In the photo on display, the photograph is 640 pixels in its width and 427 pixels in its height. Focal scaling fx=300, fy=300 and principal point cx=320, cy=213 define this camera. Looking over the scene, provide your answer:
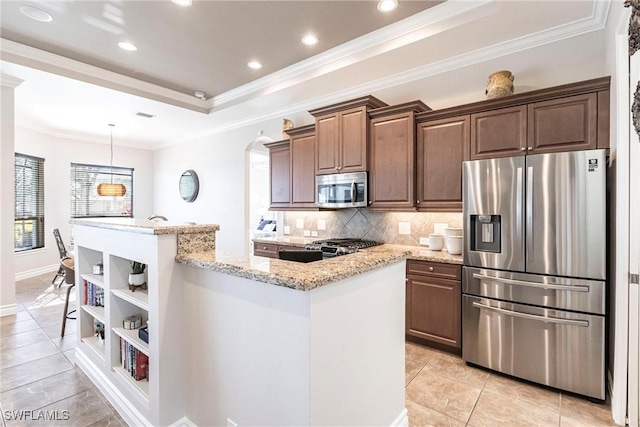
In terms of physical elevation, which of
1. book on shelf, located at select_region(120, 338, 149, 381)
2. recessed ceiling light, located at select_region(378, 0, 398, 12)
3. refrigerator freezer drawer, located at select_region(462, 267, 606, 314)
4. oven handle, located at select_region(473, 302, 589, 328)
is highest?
recessed ceiling light, located at select_region(378, 0, 398, 12)

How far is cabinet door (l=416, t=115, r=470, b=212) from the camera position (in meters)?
2.87

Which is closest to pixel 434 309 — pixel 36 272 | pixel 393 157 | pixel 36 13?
pixel 393 157

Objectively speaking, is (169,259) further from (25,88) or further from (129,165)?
(129,165)

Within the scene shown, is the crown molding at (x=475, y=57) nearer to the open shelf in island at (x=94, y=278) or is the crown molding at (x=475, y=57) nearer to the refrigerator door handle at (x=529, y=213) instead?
the refrigerator door handle at (x=529, y=213)

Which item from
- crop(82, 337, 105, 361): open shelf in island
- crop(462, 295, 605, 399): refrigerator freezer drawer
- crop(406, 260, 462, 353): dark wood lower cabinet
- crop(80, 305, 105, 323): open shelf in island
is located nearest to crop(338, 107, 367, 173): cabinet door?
crop(406, 260, 462, 353): dark wood lower cabinet

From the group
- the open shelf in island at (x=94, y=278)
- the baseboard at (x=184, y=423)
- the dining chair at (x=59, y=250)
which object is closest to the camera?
the baseboard at (x=184, y=423)

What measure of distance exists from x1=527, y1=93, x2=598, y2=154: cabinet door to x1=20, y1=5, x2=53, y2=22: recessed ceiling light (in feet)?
14.0

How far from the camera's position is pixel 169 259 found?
5.53 feet

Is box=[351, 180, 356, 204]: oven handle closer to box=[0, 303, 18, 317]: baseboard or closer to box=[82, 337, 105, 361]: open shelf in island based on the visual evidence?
box=[82, 337, 105, 361]: open shelf in island

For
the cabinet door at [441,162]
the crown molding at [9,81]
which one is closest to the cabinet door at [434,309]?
the cabinet door at [441,162]

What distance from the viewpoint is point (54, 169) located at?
6156mm

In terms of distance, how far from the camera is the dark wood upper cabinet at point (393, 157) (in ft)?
10.2

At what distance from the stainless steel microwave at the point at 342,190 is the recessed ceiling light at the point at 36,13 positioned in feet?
9.71

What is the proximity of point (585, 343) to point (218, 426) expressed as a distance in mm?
2424
